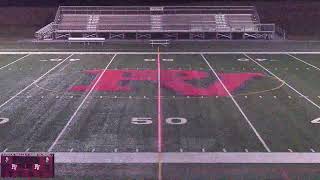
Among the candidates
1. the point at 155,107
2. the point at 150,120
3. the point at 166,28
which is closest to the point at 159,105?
the point at 155,107

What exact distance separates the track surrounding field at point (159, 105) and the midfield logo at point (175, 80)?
0.11ft

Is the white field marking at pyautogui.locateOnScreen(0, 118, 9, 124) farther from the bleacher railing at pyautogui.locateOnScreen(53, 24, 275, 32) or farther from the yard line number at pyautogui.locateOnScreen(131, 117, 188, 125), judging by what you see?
the bleacher railing at pyautogui.locateOnScreen(53, 24, 275, 32)

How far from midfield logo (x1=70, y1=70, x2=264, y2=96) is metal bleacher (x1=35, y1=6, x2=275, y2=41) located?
11738mm

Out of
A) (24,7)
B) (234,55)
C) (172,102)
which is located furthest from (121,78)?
(24,7)

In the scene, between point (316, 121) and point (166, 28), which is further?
point (166, 28)

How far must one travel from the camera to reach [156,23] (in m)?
36.6

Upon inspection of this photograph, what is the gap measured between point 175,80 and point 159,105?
13.7 ft

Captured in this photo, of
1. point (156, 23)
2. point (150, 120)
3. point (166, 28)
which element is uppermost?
point (156, 23)

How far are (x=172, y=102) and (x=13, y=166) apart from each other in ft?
30.1

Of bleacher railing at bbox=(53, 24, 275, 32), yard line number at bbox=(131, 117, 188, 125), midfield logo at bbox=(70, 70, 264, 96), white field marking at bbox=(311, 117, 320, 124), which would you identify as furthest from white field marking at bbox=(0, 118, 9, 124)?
bleacher railing at bbox=(53, 24, 275, 32)

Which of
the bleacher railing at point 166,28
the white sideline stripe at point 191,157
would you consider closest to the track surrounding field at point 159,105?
the white sideline stripe at point 191,157

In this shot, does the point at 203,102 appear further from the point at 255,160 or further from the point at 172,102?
the point at 255,160

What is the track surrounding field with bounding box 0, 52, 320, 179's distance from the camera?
12.2 metres

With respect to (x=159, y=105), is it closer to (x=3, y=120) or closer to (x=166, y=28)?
(x=3, y=120)
